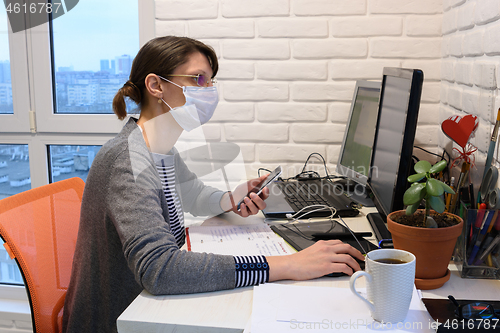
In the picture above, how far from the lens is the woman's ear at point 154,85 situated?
1.21 meters

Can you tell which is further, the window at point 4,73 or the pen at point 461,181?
the window at point 4,73

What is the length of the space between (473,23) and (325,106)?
658mm

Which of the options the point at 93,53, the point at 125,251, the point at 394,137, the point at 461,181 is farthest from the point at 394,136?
the point at 93,53

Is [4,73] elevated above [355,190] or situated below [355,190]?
above

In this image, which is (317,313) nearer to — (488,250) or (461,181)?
(488,250)

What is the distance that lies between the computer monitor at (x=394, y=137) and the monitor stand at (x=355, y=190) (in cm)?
15

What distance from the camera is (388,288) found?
658 millimetres

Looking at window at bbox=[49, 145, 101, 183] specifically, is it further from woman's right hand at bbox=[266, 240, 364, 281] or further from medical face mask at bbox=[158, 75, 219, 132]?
woman's right hand at bbox=[266, 240, 364, 281]

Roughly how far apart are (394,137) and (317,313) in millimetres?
545

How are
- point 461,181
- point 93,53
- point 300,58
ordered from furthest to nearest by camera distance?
1. point 93,53
2. point 300,58
3. point 461,181

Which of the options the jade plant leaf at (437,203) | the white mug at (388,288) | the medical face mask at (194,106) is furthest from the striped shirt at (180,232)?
the jade plant leaf at (437,203)

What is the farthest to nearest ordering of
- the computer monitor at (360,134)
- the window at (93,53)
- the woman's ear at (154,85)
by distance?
the window at (93,53) < the computer monitor at (360,134) < the woman's ear at (154,85)

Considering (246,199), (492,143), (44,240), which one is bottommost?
(44,240)

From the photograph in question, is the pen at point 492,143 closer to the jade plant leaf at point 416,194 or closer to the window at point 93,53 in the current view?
the jade plant leaf at point 416,194
